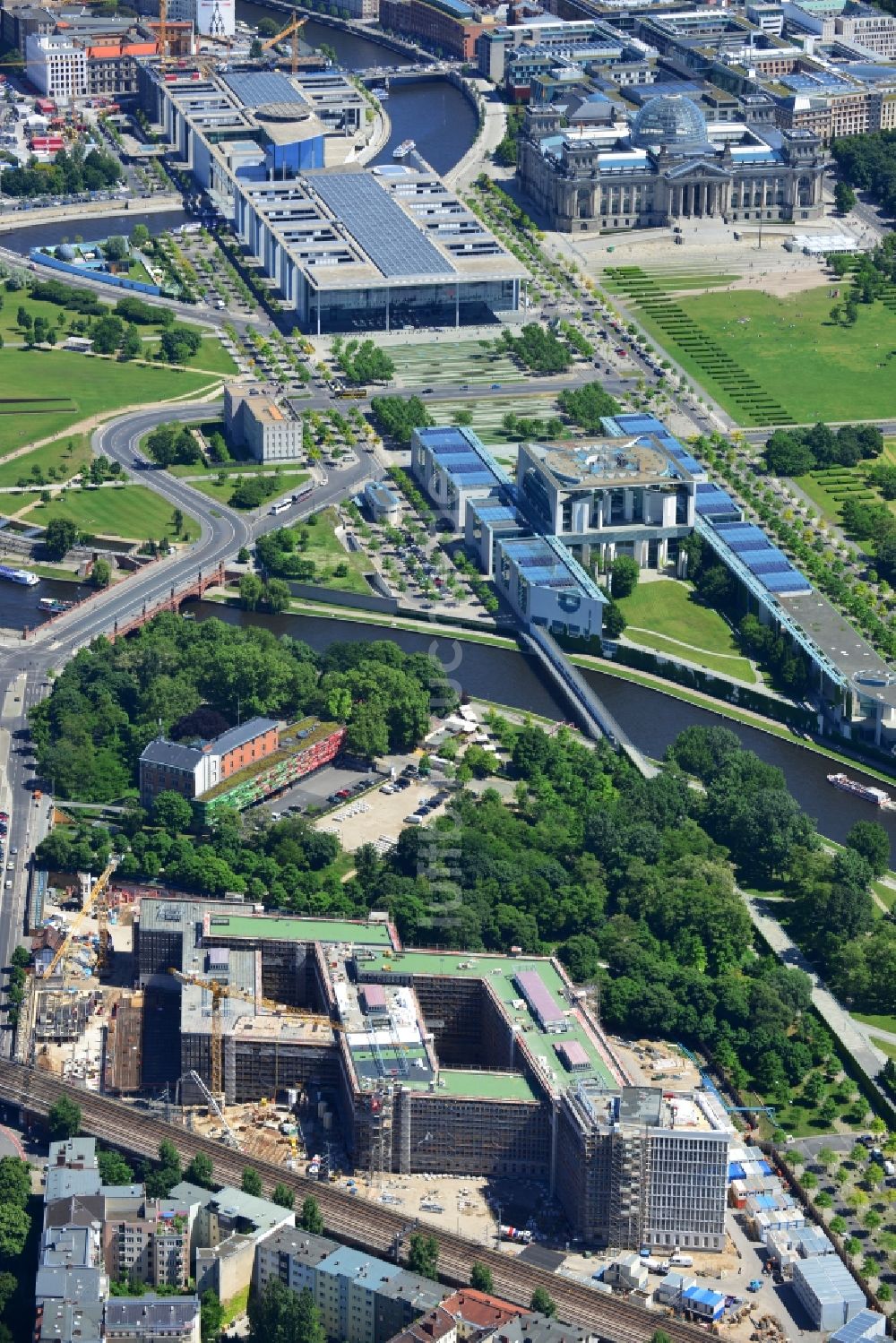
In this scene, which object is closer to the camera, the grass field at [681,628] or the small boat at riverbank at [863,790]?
the small boat at riverbank at [863,790]

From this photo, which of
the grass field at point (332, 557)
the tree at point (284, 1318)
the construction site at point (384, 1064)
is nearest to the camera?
the tree at point (284, 1318)

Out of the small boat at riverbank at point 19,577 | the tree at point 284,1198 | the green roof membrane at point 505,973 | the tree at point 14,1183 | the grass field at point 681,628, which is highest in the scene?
the green roof membrane at point 505,973

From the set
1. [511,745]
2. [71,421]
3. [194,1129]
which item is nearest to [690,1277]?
[194,1129]

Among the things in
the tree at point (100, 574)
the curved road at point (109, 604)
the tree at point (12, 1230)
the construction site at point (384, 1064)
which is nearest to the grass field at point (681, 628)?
the curved road at point (109, 604)

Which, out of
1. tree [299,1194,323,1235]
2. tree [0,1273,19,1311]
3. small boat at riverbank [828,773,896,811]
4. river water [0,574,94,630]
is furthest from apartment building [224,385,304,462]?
tree [0,1273,19,1311]

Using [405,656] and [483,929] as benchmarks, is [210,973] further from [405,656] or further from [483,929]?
[405,656]

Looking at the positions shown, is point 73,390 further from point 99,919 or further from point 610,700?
point 99,919

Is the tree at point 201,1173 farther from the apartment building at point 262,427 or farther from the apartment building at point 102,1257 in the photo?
the apartment building at point 262,427
